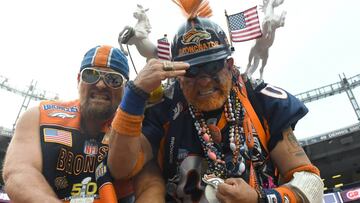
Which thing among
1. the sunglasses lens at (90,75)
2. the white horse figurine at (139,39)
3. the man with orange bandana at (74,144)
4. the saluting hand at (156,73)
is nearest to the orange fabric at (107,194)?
the man with orange bandana at (74,144)

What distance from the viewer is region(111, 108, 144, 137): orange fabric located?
168 cm

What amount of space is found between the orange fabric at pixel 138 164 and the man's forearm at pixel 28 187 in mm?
399

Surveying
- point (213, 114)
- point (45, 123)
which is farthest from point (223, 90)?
point (45, 123)

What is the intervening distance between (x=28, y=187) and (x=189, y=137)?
2.91 feet

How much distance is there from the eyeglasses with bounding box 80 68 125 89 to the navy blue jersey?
267 millimetres

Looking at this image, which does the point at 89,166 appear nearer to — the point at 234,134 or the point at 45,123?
the point at 45,123

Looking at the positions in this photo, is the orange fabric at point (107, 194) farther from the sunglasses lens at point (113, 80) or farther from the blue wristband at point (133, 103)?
the sunglasses lens at point (113, 80)

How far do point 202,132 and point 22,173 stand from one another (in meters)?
0.98

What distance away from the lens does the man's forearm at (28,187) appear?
1688mm

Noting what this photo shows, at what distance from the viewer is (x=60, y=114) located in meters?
2.14

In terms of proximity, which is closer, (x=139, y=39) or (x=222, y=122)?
(x=222, y=122)

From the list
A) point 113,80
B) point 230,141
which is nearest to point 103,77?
point 113,80

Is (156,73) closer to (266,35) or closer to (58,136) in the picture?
(58,136)

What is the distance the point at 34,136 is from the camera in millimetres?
1975
